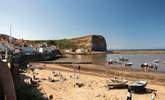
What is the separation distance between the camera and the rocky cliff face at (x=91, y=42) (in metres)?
185

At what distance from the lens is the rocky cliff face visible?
185 meters

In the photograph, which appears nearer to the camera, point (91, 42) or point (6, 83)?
point (6, 83)

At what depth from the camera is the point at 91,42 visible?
185375 millimetres

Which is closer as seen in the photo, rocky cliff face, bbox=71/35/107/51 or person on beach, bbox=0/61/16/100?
person on beach, bbox=0/61/16/100

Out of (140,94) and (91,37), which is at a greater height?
(91,37)

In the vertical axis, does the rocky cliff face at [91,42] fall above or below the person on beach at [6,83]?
above

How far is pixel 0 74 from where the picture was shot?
5.39ft

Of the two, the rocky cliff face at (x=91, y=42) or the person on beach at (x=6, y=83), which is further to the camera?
the rocky cliff face at (x=91, y=42)

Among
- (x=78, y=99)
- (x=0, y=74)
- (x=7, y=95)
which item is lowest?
(x=78, y=99)

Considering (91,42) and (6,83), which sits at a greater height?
(91,42)

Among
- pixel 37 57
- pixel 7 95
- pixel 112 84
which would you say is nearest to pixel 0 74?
pixel 7 95

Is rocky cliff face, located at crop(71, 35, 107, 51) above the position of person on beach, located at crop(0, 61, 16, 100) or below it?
above

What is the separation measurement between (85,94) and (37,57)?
6011 cm

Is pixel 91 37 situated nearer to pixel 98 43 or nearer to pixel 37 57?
pixel 98 43
